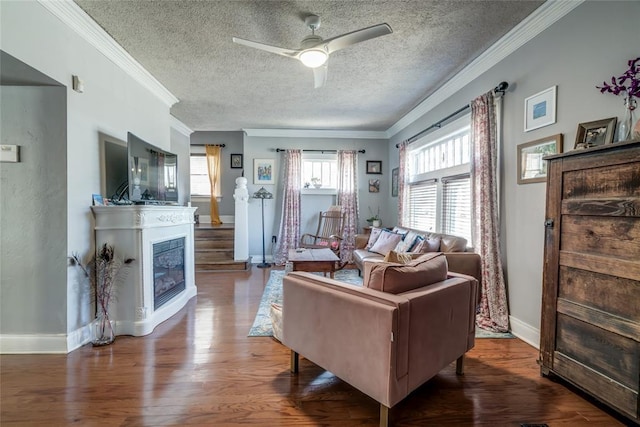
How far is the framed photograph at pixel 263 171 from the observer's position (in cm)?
564

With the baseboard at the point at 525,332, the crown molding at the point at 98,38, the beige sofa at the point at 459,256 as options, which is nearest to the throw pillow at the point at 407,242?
the beige sofa at the point at 459,256

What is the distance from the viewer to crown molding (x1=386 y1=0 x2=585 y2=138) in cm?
206

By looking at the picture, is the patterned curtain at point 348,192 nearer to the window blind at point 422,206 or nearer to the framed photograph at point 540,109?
the window blind at point 422,206

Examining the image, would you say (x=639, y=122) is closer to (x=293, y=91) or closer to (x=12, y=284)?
(x=293, y=91)

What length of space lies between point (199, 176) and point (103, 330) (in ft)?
16.5

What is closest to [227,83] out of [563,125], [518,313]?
[563,125]

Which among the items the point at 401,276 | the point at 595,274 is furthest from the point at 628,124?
the point at 401,276

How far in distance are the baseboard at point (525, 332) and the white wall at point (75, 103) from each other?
377cm

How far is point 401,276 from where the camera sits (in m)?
1.48

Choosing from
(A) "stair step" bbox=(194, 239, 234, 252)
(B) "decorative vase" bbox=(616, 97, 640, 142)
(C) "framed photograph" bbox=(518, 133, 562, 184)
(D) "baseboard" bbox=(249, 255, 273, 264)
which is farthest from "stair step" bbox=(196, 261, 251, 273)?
(B) "decorative vase" bbox=(616, 97, 640, 142)

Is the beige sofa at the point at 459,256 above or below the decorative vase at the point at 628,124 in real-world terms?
below

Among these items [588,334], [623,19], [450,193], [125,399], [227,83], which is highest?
[227,83]

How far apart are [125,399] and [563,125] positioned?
3516 mm

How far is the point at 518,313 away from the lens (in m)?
2.46
